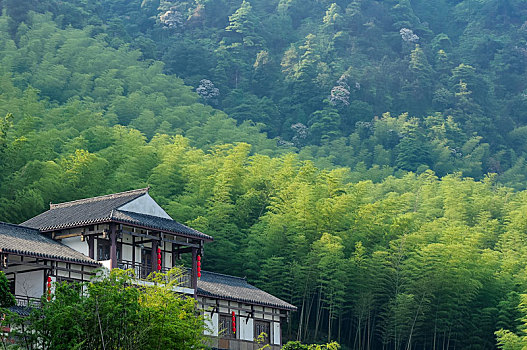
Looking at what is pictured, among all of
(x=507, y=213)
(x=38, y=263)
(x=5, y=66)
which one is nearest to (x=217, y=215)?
(x=38, y=263)

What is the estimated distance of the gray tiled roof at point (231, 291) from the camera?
2566 centimetres

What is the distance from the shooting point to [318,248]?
31.5 m

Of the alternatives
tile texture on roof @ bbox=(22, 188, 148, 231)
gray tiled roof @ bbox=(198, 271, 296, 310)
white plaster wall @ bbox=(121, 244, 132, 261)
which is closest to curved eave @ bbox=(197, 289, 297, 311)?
gray tiled roof @ bbox=(198, 271, 296, 310)

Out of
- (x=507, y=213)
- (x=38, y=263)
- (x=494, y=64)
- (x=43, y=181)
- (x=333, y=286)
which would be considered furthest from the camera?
(x=494, y=64)

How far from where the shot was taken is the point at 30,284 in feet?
70.7

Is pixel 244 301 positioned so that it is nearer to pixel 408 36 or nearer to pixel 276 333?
pixel 276 333

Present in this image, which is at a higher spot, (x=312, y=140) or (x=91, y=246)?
(x=312, y=140)

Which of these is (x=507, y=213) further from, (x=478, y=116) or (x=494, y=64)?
(x=494, y=64)

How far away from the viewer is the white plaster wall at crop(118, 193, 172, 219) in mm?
23891

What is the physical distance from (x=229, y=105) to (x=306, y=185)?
34.4 m

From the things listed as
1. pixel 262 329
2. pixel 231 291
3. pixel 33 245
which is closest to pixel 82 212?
pixel 33 245

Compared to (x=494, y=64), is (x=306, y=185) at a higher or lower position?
lower

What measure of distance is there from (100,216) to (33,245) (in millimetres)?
1999

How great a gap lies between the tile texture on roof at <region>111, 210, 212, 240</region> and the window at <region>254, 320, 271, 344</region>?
3680 millimetres
